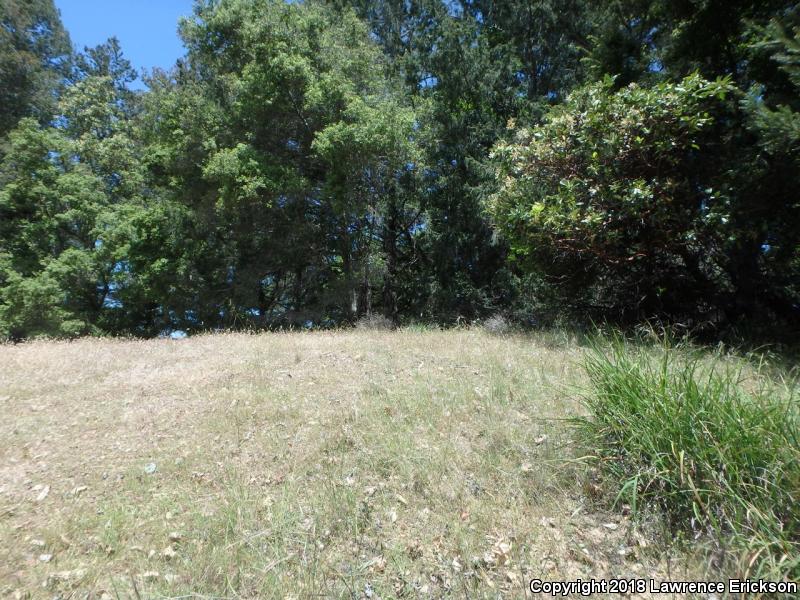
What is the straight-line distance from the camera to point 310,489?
340 centimetres

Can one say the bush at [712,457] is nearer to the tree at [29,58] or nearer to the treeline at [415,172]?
the treeline at [415,172]

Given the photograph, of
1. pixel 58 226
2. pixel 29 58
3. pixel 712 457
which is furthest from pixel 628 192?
pixel 29 58

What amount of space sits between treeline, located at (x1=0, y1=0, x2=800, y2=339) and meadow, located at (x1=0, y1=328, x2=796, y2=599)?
3731 millimetres

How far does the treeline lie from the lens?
281 inches

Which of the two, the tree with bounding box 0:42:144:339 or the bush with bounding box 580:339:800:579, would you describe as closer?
the bush with bounding box 580:339:800:579

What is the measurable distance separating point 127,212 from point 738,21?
20556mm

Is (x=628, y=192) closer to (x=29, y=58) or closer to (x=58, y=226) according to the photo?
(x=58, y=226)

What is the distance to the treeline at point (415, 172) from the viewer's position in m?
7.15

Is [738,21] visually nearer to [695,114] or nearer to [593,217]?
[695,114]

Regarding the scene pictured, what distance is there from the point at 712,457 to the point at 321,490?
9.13 feet

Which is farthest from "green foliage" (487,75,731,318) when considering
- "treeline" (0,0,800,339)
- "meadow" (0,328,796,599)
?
"meadow" (0,328,796,599)

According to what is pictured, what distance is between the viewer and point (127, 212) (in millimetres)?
17531

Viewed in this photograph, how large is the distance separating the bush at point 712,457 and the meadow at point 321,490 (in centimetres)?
15

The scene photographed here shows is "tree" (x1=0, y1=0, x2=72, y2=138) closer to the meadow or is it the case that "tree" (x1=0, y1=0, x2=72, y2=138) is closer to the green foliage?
the meadow
